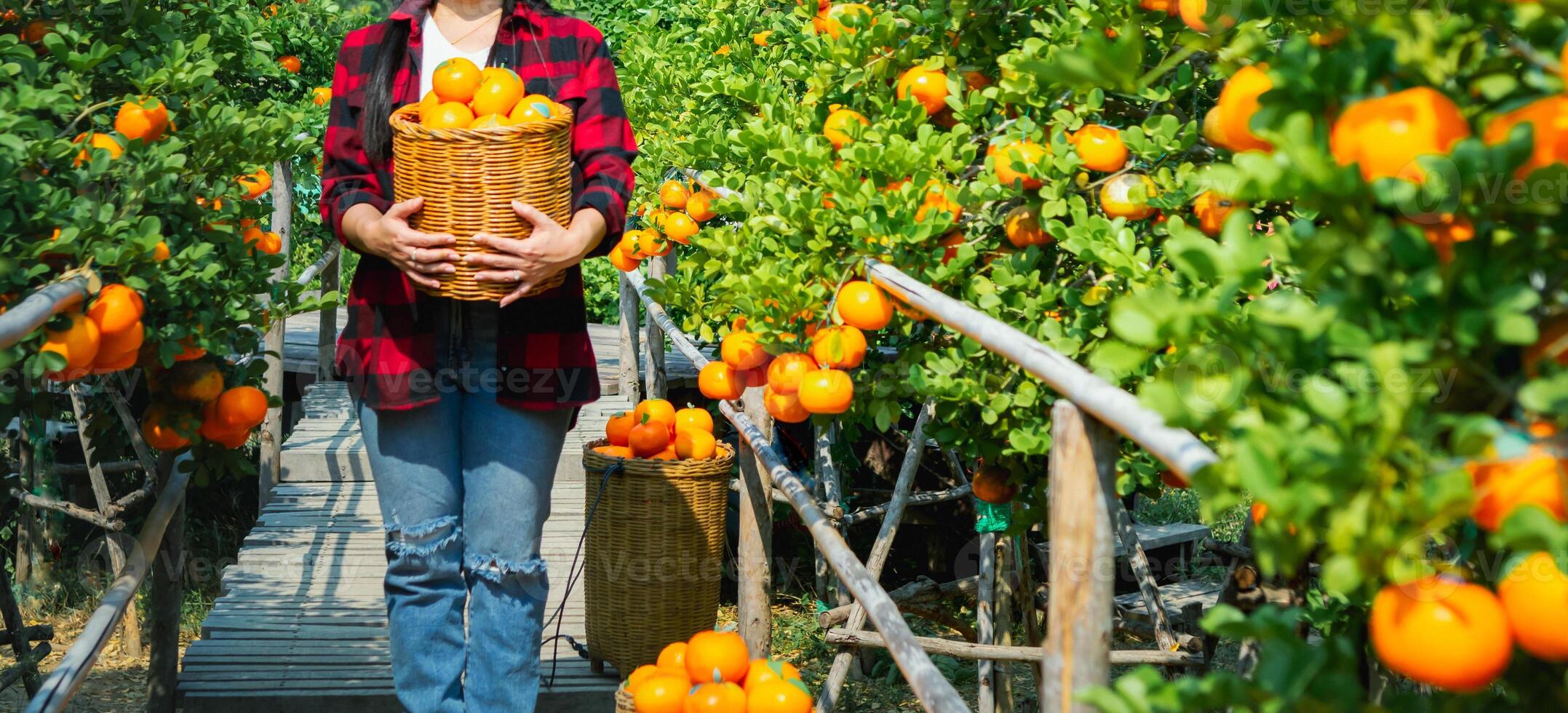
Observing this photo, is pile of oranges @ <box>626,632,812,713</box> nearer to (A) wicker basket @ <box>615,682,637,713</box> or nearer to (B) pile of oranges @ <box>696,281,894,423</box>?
(A) wicker basket @ <box>615,682,637,713</box>

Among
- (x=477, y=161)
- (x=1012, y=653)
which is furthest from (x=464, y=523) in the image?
(x=1012, y=653)

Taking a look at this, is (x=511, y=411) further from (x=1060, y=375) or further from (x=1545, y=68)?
(x=1545, y=68)

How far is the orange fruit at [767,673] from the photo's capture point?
2.37 meters

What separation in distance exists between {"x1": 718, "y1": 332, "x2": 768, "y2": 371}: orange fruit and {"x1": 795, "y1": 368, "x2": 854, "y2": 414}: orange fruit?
28 centimetres

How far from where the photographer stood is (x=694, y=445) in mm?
3918

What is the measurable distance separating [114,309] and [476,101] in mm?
641

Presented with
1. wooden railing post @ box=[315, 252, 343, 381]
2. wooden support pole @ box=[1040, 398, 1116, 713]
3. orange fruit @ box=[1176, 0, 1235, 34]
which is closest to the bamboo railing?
wooden support pole @ box=[1040, 398, 1116, 713]

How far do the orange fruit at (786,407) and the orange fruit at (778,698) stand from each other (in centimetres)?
54

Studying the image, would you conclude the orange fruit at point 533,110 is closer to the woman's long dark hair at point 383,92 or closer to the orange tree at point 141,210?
the woman's long dark hair at point 383,92

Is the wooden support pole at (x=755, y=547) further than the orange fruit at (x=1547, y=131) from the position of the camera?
Yes

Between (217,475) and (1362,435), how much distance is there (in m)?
2.26

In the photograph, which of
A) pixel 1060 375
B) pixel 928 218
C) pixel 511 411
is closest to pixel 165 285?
pixel 511 411

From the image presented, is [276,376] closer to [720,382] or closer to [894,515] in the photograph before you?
[894,515]

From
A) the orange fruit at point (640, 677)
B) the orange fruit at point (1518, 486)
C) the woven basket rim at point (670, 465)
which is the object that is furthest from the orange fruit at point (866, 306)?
the woven basket rim at point (670, 465)
